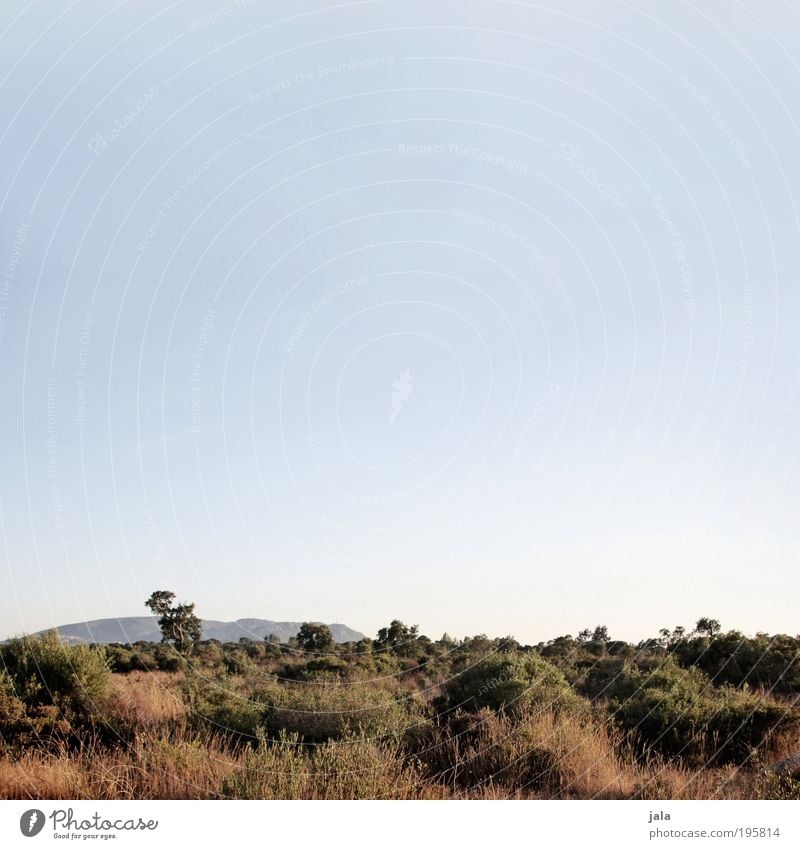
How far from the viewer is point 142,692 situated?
14180 mm

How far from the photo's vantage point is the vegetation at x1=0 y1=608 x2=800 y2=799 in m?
8.80

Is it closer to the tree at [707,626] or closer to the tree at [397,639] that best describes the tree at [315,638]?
the tree at [397,639]

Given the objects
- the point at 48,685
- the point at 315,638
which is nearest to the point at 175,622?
the point at 315,638

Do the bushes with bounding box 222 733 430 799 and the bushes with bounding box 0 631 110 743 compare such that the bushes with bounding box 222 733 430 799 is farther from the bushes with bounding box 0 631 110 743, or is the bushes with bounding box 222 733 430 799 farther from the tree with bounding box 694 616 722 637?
the tree with bounding box 694 616 722 637

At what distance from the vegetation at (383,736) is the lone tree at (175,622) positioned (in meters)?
13.5

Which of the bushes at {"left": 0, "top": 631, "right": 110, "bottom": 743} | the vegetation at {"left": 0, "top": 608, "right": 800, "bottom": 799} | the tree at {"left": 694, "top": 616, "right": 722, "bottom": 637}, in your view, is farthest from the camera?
the tree at {"left": 694, "top": 616, "right": 722, "bottom": 637}

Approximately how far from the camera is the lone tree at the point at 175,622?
31969 millimetres

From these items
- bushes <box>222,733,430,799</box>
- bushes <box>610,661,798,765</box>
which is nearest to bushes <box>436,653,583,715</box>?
bushes <box>610,661,798,765</box>

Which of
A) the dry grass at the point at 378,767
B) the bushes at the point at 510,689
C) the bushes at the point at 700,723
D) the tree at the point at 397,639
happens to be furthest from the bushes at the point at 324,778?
the tree at the point at 397,639

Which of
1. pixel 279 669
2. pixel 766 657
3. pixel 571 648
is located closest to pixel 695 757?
pixel 766 657

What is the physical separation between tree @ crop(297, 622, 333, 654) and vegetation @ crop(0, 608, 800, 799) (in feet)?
41.2
